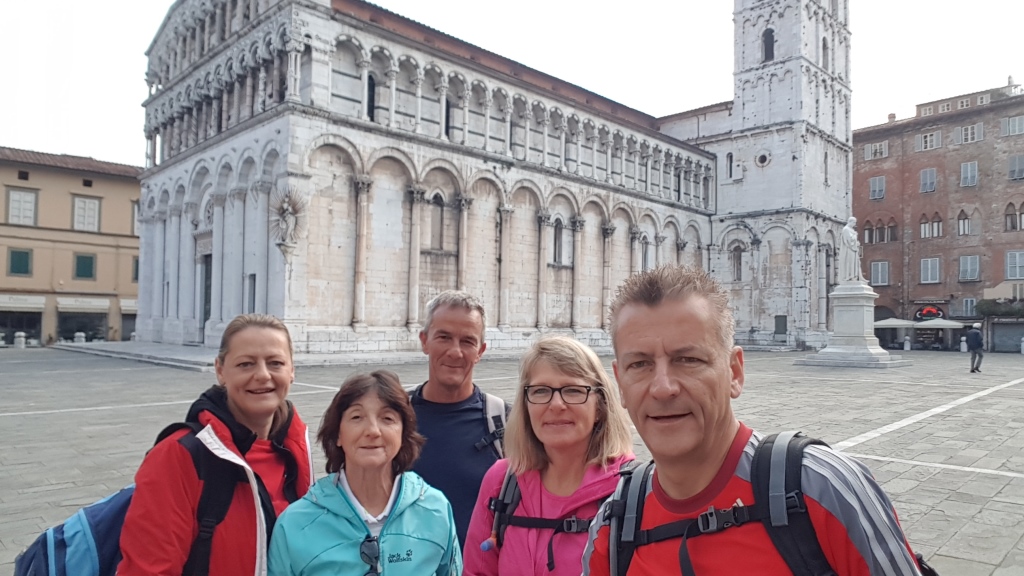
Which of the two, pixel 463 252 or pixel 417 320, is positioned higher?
pixel 463 252

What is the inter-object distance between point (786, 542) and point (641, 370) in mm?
507

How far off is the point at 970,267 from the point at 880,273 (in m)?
5.13

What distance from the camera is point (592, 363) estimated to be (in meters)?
2.62

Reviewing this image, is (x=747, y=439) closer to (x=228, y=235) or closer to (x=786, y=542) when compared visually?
(x=786, y=542)

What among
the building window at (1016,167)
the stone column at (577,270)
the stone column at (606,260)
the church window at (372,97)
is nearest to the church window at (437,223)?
the church window at (372,97)

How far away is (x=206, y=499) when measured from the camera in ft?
8.18

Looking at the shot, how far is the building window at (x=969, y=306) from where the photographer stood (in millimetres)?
40500

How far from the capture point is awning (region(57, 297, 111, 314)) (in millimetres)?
36594

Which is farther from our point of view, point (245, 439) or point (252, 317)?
point (252, 317)

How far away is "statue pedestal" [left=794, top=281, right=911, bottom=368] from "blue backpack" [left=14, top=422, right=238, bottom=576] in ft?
79.6

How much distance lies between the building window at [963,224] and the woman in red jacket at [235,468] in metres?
48.2

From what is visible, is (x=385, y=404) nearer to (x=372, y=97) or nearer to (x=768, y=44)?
(x=372, y=97)

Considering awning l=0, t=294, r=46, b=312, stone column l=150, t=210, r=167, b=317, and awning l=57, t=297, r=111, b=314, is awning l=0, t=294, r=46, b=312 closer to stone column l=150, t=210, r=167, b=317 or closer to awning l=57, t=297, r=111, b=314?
awning l=57, t=297, r=111, b=314

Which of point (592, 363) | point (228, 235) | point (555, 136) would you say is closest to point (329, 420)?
point (592, 363)
